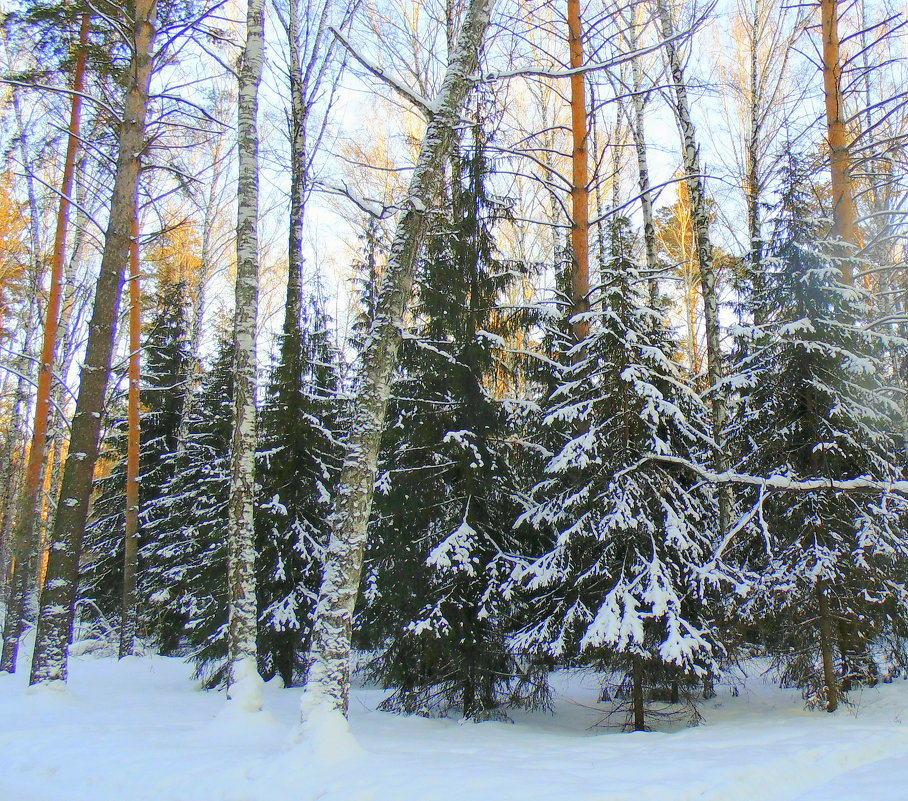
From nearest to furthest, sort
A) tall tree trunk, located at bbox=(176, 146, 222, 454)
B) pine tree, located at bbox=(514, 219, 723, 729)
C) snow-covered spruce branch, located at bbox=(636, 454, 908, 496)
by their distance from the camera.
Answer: snow-covered spruce branch, located at bbox=(636, 454, 908, 496), pine tree, located at bbox=(514, 219, 723, 729), tall tree trunk, located at bbox=(176, 146, 222, 454)

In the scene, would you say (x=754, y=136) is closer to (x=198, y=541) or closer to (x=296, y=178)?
(x=296, y=178)

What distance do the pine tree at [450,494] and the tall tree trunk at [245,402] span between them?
6.44ft

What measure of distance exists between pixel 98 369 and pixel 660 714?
28.1 ft

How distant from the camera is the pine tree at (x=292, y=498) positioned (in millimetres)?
10430

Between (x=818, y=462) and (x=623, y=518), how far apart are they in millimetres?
2985

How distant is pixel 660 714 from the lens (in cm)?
770

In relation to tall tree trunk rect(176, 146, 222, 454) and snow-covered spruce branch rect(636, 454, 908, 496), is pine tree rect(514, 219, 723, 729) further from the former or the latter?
tall tree trunk rect(176, 146, 222, 454)

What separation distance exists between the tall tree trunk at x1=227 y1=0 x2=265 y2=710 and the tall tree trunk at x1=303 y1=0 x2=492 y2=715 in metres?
1.12

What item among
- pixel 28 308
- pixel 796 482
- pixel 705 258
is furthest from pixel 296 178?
pixel 28 308

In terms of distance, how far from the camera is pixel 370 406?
6.02 meters

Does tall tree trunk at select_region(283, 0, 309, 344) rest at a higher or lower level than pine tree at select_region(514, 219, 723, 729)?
higher

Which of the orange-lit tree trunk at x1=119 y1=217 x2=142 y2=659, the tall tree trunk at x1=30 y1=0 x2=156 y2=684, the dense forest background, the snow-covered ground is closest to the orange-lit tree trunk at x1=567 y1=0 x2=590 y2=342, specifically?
the dense forest background

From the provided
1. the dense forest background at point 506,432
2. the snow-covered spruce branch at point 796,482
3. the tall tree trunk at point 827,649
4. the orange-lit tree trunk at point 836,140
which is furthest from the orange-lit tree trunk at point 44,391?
the tall tree trunk at point 827,649

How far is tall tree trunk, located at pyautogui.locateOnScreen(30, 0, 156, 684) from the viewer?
790 centimetres
